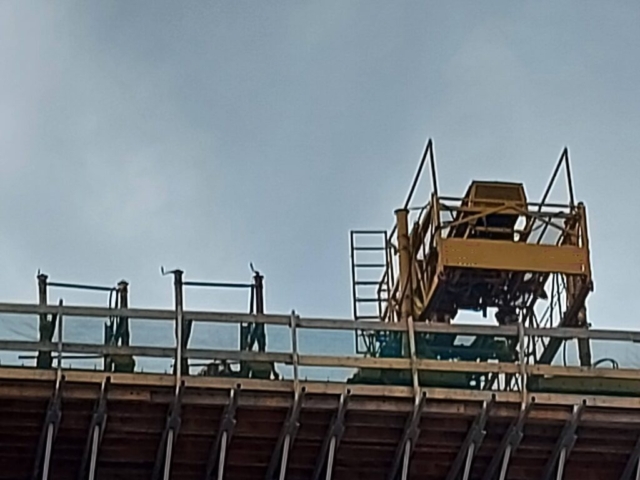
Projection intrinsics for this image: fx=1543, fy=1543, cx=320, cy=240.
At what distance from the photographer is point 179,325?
70.0 feet

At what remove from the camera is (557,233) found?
2812 centimetres

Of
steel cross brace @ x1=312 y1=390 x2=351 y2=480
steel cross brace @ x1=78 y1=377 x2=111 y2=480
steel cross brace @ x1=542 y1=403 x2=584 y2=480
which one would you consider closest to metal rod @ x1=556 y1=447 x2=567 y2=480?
steel cross brace @ x1=542 y1=403 x2=584 y2=480

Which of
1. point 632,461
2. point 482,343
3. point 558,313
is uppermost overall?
point 558,313

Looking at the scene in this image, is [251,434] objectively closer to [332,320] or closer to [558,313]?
[332,320]

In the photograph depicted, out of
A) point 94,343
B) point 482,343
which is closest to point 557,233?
point 482,343

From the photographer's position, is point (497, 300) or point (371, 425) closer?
point (371, 425)

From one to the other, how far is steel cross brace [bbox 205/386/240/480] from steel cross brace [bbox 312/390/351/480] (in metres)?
1.30

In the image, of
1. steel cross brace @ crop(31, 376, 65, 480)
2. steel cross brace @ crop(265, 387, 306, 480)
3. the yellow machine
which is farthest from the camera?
the yellow machine

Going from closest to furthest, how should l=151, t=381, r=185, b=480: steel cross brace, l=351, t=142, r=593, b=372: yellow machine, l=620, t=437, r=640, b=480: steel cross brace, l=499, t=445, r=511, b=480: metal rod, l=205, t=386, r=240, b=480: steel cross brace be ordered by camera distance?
l=151, t=381, r=185, b=480: steel cross brace < l=205, t=386, r=240, b=480: steel cross brace < l=499, t=445, r=511, b=480: metal rod < l=620, t=437, r=640, b=480: steel cross brace < l=351, t=142, r=593, b=372: yellow machine

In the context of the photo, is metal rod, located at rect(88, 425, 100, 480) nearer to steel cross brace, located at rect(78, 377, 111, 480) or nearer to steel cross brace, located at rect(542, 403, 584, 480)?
steel cross brace, located at rect(78, 377, 111, 480)

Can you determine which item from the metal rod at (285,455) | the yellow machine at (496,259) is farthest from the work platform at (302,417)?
the yellow machine at (496,259)

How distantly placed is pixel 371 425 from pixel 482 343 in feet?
7.07

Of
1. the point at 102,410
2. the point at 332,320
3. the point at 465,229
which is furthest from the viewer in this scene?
the point at 465,229

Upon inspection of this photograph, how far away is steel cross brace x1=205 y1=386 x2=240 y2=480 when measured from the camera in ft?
67.6
